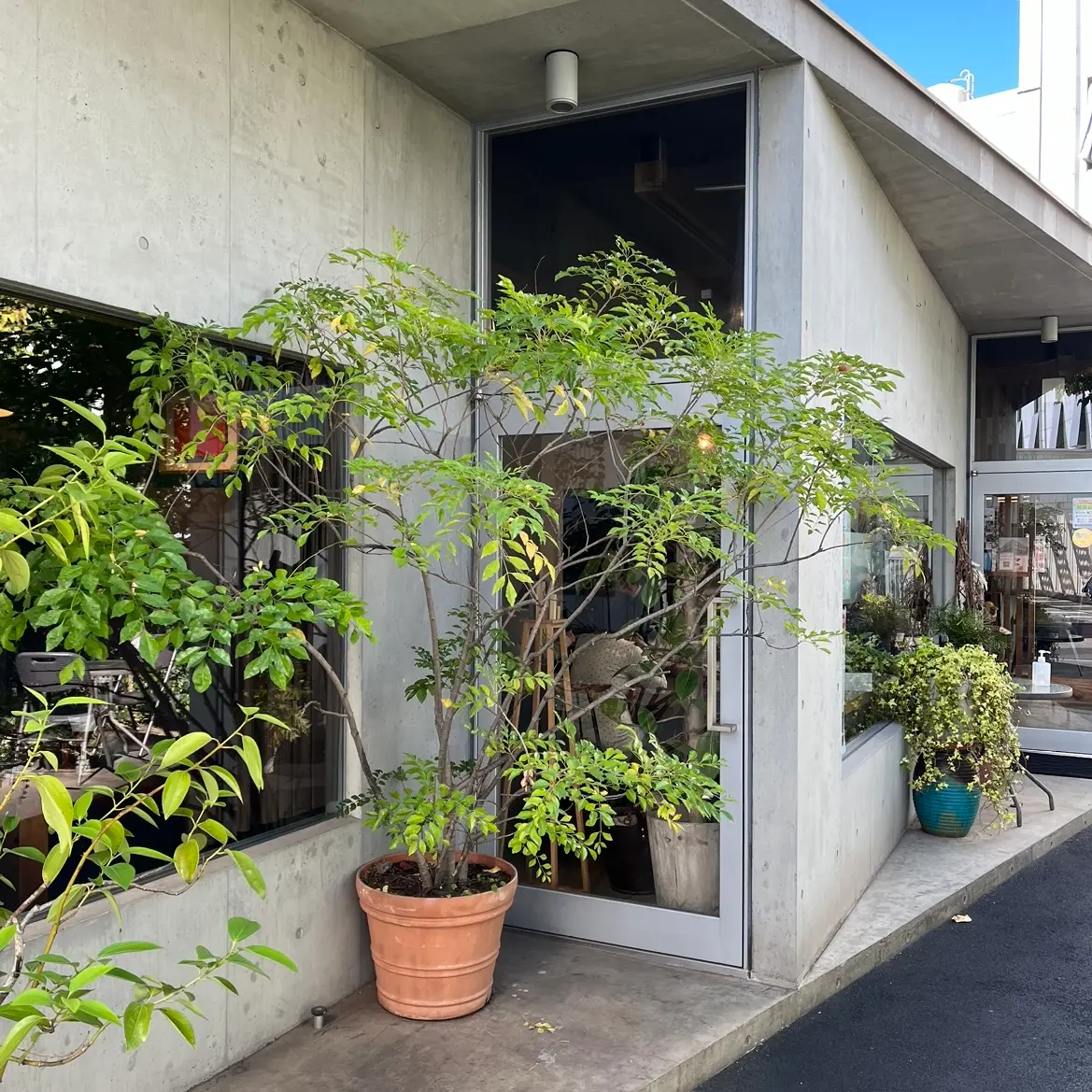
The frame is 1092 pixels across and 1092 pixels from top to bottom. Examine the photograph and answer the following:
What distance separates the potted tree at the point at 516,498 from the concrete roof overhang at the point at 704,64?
77 cm

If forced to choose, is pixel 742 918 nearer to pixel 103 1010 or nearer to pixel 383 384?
pixel 383 384

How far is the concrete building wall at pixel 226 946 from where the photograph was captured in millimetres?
2746

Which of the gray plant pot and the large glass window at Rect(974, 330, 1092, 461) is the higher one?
the large glass window at Rect(974, 330, 1092, 461)

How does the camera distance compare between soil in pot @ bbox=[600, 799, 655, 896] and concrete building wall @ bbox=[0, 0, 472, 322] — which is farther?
soil in pot @ bbox=[600, 799, 655, 896]

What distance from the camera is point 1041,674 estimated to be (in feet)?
25.9

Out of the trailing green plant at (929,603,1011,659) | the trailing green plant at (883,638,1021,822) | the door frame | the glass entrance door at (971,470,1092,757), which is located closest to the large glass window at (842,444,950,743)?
the trailing green plant at (929,603,1011,659)

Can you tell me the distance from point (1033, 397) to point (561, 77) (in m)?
5.66

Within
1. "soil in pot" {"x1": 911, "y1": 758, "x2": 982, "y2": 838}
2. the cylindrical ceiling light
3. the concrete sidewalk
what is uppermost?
the cylindrical ceiling light

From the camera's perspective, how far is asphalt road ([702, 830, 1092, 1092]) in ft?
11.0

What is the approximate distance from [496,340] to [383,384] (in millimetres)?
399

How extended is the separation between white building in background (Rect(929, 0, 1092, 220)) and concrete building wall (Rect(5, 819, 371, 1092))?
12417mm

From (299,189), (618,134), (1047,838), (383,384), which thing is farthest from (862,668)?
(299,189)

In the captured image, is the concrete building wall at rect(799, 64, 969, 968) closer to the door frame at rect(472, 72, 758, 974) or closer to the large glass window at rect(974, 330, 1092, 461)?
the door frame at rect(472, 72, 758, 974)

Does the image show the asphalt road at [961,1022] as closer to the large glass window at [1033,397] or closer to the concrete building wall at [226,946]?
the concrete building wall at [226,946]
